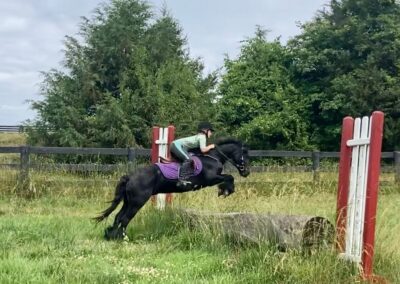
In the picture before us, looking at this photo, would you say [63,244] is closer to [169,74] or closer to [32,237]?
[32,237]

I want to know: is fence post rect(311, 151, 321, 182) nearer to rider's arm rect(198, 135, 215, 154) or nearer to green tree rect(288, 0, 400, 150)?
rider's arm rect(198, 135, 215, 154)

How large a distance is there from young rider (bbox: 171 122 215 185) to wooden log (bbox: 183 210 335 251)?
1.97 metres

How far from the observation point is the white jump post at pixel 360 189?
5.11 meters

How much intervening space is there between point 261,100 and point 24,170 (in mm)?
17491

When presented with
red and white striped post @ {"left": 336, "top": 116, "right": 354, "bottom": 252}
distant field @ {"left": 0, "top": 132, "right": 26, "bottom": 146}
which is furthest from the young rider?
distant field @ {"left": 0, "top": 132, "right": 26, "bottom": 146}

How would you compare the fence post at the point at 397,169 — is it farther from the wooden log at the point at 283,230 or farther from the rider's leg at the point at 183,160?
the wooden log at the point at 283,230

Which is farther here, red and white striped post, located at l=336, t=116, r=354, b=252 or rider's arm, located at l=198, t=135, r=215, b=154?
rider's arm, located at l=198, t=135, r=215, b=154

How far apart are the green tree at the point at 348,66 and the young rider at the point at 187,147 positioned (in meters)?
18.7

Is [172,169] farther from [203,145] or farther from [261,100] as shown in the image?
[261,100]

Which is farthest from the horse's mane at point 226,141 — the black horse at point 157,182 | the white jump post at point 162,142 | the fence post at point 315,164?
the fence post at point 315,164

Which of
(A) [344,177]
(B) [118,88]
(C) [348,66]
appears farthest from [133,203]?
(C) [348,66]

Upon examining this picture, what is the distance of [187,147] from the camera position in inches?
346

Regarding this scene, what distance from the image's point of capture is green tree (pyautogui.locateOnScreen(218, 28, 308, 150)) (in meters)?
27.4

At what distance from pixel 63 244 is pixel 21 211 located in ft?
14.0
